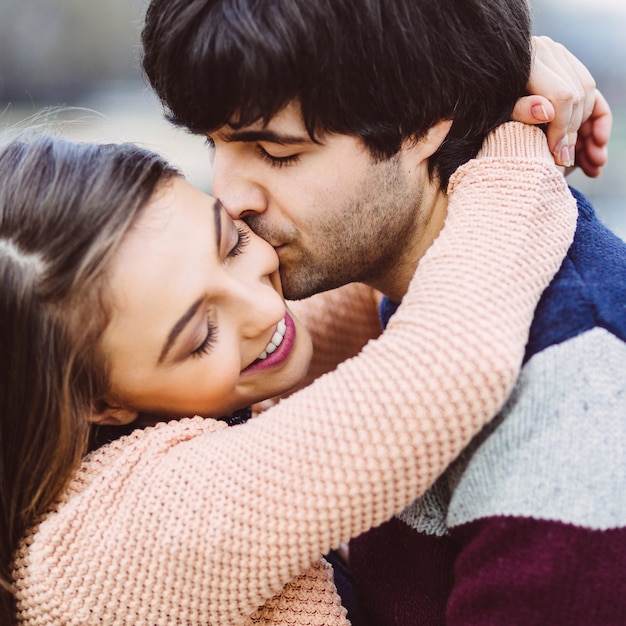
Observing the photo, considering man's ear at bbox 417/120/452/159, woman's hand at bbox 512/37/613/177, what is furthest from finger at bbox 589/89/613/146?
man's ear at bbox 417/120/452/159

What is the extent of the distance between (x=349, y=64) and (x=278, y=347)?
0.40 m

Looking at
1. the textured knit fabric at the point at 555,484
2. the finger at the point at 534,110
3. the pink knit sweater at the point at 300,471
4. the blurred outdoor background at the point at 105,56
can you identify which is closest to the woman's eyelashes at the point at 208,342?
the pink knit sweater at the point at 300,471

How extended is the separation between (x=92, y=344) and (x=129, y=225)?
15 cm

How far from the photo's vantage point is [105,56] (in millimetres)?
2293

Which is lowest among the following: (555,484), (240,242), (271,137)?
(555,484)

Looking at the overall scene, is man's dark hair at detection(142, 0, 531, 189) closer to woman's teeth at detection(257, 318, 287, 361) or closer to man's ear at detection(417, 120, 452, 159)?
man's ear at detection(417, 120, 452, 159)

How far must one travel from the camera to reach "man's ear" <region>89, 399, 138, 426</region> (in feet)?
3.12

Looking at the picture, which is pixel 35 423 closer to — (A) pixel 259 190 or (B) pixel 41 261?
(B) pixel 41 261

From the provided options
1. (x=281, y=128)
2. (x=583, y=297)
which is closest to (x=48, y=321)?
(x=281, y=128)

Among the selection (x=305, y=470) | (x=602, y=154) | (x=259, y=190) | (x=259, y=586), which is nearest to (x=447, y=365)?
(x=305, y=470)

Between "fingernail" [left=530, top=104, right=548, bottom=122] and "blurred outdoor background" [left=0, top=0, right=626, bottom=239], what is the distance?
119cm

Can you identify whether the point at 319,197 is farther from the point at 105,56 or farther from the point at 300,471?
the point at 105,56

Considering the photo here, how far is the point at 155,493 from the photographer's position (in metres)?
0.81

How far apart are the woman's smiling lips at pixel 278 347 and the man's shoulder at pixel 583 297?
357mm
